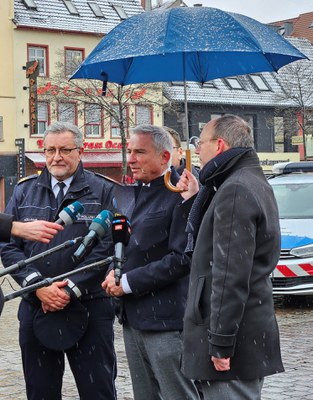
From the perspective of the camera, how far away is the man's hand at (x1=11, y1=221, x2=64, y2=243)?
414 cm

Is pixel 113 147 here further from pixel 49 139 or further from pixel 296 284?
pixel 49 139

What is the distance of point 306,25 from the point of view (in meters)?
67.9

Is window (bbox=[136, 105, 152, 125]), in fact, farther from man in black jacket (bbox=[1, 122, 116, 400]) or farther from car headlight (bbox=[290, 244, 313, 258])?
man in black jacket (bbox=[1, 122, 116, 400])

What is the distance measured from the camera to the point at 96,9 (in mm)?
47094

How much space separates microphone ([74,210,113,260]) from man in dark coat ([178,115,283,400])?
466 mm

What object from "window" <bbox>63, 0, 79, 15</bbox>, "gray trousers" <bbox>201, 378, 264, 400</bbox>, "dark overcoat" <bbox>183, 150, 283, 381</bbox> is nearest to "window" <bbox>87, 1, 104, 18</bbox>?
"window" <bbox>63, 0, 79, 15</bbox>

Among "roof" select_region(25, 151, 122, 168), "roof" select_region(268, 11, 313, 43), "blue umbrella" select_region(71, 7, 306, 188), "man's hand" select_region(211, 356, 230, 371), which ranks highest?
"roof" select_region(268, 11, 313, 43)

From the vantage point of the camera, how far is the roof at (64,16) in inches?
1718

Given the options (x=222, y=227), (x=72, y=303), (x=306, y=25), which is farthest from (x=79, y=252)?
(x=306, y=25)

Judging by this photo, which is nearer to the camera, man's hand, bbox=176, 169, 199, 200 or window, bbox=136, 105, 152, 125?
man's hand, bbox=176, 169, 199, 200

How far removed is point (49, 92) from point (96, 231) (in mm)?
36967

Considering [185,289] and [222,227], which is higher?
[222,227]

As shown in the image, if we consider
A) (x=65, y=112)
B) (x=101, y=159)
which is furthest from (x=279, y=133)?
(x=65, y=112)

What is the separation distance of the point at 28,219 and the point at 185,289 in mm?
1073
